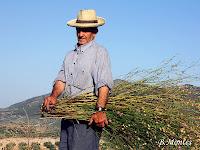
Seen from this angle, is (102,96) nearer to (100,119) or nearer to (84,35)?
(100,119)

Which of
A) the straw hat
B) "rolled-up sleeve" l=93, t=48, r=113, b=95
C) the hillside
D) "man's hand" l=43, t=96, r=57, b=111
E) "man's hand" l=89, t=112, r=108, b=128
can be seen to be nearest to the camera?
"man's hand" l=89, t=112, r=108, b=128

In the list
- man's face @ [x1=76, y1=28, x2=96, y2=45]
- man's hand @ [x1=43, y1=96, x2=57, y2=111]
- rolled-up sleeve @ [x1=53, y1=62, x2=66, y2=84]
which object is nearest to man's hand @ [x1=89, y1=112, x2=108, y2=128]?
man's hand @ [x1=43, y1=96, x2=57, y2=111]

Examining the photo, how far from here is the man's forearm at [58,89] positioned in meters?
4.81

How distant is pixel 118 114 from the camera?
16.1 ft

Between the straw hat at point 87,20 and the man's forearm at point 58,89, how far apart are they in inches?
22.3

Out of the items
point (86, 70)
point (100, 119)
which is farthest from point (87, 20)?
point (100, 119)

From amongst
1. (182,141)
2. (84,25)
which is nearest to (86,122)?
(84,25)

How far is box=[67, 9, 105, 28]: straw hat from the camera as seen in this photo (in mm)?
4775

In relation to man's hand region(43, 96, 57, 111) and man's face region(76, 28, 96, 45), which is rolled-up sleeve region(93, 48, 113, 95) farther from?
man's hand region(43, 96, 57, 111)

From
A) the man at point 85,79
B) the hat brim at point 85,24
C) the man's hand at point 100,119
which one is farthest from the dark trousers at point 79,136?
the hat brim at point 85,24

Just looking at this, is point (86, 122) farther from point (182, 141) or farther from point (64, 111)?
point (182, 141)

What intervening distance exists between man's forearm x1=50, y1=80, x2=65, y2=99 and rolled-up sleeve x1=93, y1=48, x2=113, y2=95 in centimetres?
38

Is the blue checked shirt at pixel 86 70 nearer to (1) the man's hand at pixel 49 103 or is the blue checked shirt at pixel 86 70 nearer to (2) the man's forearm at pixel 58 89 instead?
(2) the man's forearm at pixel 58 89

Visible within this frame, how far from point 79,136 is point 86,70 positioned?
0.60 meters
